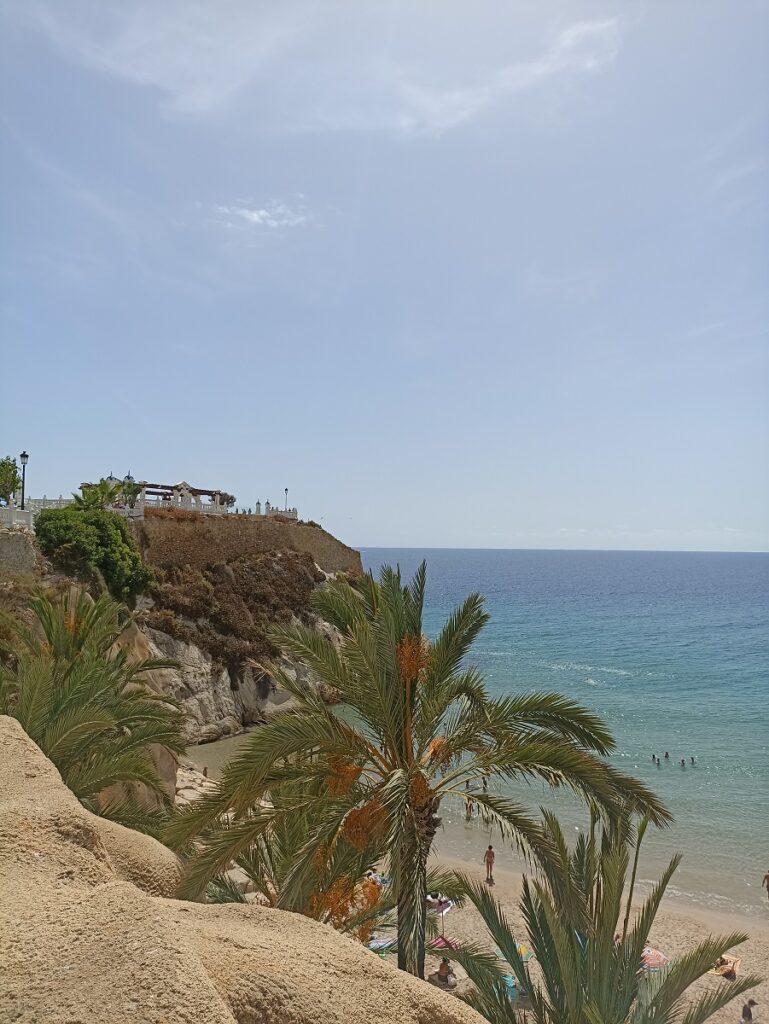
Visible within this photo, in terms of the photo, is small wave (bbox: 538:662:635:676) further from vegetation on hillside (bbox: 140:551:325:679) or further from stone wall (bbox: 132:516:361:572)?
vegetation on hillside (bbox: 140:551:325:679)

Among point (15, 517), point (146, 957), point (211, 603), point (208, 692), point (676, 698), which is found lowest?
point (676, 698)

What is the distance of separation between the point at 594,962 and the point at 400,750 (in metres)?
2.74

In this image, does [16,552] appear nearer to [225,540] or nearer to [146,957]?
[225,540]

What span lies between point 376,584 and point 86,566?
70.1 ft

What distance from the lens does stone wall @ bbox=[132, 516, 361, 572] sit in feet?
110

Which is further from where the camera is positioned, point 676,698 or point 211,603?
point 676,698

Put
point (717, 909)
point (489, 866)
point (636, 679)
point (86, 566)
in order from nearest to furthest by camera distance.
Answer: point (717, 909), point (489, 866), point (86, 566), point (636, 679)

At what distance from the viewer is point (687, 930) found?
685 inches

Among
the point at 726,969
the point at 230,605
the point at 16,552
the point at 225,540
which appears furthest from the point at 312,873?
the point at 225,540

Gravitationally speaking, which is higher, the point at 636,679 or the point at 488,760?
the point at 488,760

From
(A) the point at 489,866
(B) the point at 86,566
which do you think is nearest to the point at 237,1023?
(A) the point at 489,866

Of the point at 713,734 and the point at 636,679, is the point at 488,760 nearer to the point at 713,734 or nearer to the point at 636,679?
the point at 713,734

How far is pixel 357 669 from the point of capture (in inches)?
310

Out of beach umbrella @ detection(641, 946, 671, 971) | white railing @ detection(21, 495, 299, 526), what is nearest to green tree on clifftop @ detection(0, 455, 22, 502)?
white railing @ detection(21, 495, 299, 526)
